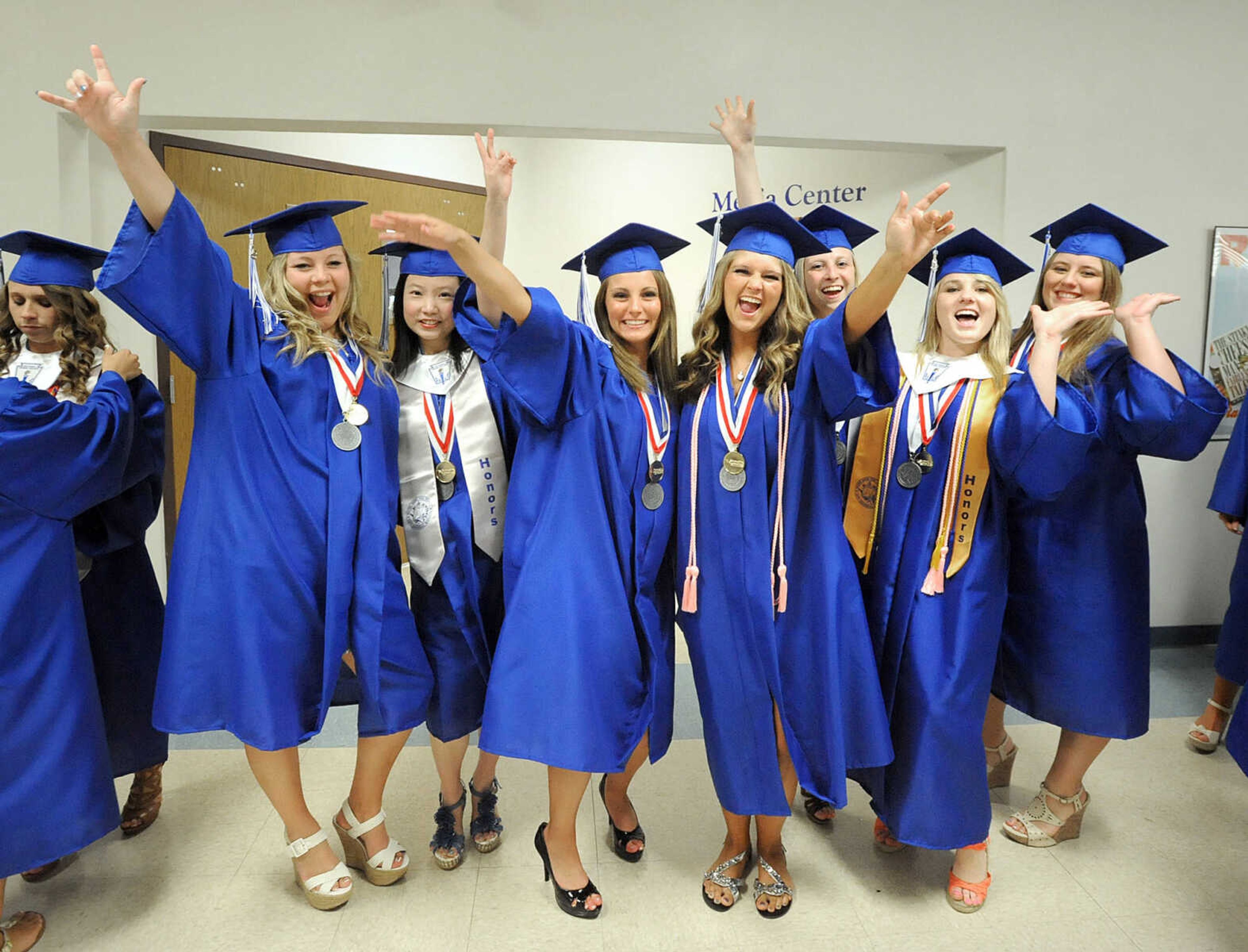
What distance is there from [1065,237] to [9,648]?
307 centimetres

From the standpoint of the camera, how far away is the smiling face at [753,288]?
2.22 m

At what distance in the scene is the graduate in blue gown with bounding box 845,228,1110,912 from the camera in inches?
89.7

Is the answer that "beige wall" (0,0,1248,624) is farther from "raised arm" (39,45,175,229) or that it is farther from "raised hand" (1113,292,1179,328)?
"raised arm" (39,45,175,229)

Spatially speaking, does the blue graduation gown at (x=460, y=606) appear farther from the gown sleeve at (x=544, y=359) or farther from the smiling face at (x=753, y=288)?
the smiling face at (x=753, y=288)

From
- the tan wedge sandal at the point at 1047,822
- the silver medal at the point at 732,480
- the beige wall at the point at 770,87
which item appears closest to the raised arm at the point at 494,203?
the silver medal at the point at 732,480

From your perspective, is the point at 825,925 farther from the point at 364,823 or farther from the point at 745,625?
the point at 364,823

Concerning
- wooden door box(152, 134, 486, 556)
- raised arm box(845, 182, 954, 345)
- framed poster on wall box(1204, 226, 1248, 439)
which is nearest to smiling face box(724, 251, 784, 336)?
raised arm box(845, 182, 954, 345)

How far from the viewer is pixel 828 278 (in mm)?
2773

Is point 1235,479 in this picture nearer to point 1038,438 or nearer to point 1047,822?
point 1047,822

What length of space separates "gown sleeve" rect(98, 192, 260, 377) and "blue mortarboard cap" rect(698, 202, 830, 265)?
4.12 feet

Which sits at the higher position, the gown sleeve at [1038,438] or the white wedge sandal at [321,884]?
the gown sleeve at [1038,438]

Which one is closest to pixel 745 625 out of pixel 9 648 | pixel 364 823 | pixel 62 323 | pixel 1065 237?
pixel 364 823

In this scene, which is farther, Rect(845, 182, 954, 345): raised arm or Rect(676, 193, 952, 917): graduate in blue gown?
Rect(676, 193, 952, 917): graduate in blue gown

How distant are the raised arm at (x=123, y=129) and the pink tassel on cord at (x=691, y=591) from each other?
1504 mm
